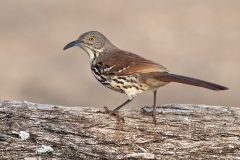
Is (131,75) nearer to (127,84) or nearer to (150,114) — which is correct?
(127,84)

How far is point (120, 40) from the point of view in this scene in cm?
2125

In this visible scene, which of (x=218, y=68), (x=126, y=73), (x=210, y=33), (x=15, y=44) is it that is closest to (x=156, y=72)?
(x=126, y=73)

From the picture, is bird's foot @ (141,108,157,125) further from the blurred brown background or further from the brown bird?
the blurred brown background

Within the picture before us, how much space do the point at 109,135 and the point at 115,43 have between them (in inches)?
475

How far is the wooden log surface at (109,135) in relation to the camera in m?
8.18

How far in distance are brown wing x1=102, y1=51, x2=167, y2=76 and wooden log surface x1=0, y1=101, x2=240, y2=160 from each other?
445 millimetres

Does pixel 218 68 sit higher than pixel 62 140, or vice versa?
pixel 218 68

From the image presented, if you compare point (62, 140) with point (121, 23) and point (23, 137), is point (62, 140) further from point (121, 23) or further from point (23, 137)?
point (121, 23)

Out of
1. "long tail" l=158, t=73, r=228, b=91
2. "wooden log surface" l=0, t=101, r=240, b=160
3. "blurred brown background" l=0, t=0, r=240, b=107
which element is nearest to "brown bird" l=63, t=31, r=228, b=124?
"long tail" l=158, t=73, r=228, b=91

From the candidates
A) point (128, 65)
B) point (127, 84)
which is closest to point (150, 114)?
point (127, 84)

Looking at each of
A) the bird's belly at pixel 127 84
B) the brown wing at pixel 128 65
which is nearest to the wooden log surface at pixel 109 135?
the bird's belly at pixel 127 84

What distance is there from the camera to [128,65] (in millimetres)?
8898

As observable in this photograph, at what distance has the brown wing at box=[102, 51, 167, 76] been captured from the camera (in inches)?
344

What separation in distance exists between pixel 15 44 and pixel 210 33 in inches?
204
